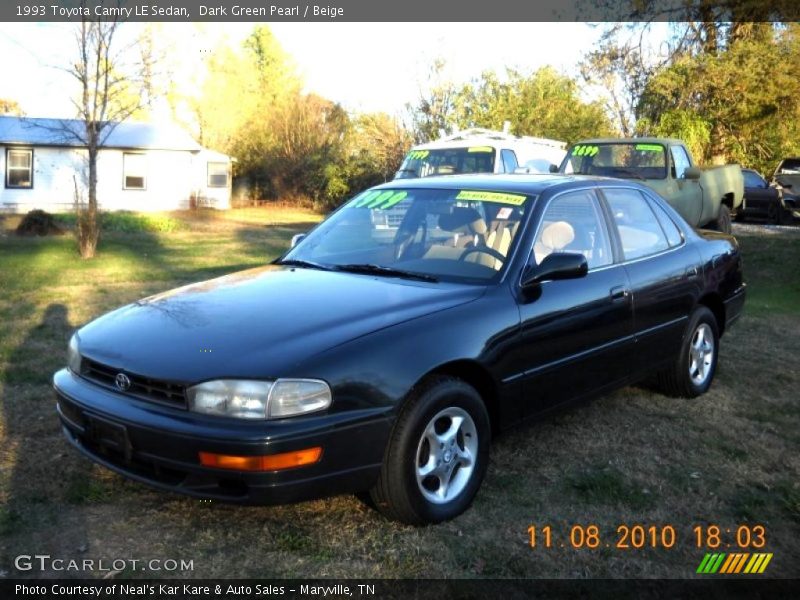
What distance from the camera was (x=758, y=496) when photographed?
406cm

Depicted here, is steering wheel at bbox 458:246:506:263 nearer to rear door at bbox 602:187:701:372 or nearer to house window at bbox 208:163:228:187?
rear door at bbox 602:187:701:372

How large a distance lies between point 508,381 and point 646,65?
2326 centimetres

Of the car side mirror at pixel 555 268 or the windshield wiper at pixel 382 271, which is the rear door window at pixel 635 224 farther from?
the windshield wiper at pixel 382 271

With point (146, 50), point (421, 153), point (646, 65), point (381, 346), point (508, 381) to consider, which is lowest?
point (508, 381)

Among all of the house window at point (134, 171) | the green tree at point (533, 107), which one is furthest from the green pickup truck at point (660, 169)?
the house window at point (134, 171)

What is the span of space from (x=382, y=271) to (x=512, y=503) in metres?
1.39

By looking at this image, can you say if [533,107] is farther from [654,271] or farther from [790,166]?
[654,271]

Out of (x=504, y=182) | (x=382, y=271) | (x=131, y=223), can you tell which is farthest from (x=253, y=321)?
(x=131, y=223)

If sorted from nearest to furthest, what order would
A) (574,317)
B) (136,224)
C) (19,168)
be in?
(574,317), (136,224), (19,168)

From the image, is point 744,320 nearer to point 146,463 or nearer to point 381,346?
point 381,346

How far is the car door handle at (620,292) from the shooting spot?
181 inches

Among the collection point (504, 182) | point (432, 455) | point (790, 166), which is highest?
point (790, 166)

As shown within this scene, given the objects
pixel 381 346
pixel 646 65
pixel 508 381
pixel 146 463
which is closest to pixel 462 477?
pixel 508 381

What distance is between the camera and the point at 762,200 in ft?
68.2
